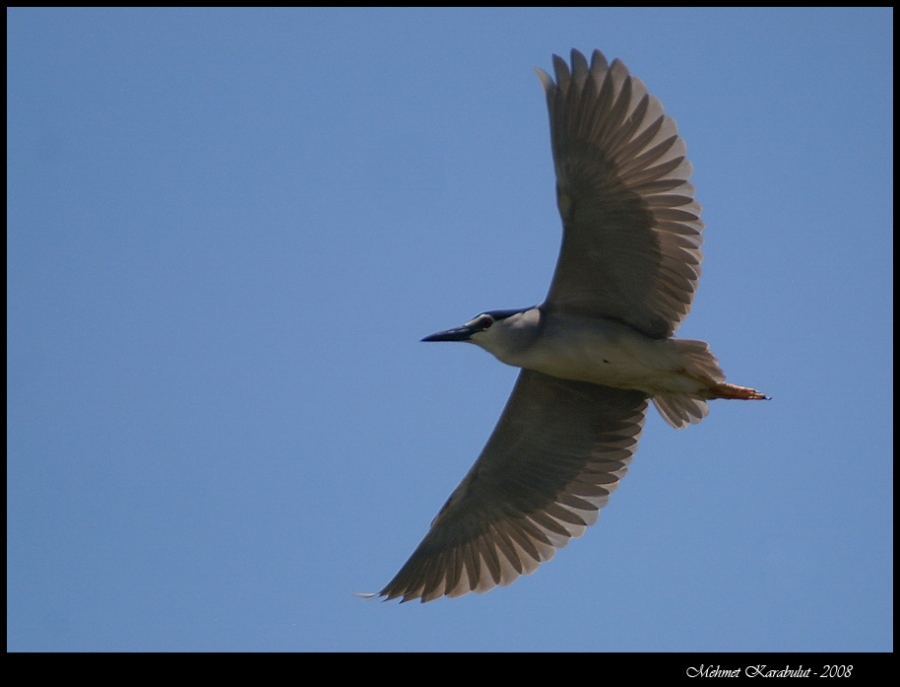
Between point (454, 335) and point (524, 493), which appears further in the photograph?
point (524, 493)

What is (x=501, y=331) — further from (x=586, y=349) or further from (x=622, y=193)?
(x=622, y=193)

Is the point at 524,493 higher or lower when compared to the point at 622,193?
lower

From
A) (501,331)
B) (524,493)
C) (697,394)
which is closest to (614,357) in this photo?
(697,394)

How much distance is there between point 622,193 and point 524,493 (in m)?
2.37

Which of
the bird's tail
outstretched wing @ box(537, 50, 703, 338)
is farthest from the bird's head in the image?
the bird's tail

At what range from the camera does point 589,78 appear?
6.63 m

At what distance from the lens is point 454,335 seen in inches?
293

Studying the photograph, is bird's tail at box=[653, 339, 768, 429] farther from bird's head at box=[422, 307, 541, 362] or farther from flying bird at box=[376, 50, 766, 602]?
bird's head at box=[422, 307, 541, 362]

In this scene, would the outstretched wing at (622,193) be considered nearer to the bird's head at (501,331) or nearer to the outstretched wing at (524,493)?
the bird's head at (501,331)

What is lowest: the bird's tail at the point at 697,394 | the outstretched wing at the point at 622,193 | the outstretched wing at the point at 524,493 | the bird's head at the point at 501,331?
the outstretched wing at the point at 524,493

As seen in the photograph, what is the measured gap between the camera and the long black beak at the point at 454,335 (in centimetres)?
740

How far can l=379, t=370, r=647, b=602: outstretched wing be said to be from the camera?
25.4 ft

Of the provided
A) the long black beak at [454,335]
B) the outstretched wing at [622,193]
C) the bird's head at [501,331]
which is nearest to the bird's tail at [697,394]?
the outstretched wing at [622,193]

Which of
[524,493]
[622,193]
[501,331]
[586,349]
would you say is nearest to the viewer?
[622,193]
